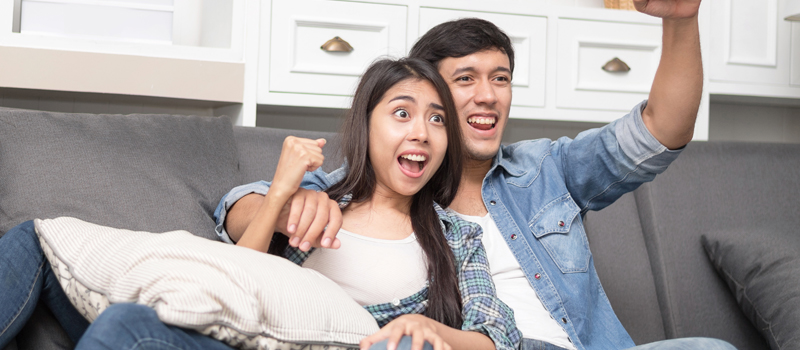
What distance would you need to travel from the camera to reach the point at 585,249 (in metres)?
1.31

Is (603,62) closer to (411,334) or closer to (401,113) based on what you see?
(401,113)

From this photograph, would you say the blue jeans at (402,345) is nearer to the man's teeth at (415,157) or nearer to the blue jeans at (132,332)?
the blue jeans at (132,332)

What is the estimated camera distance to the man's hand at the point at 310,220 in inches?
36.9

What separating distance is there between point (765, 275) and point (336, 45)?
48.4 inches

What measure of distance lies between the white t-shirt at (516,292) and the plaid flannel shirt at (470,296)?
88 millimetres

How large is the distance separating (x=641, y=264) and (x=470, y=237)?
64 centimetres

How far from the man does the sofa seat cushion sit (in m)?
0.36

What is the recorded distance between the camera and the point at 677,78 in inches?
44.2

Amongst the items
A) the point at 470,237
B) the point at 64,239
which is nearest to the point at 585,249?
the point at 470,237

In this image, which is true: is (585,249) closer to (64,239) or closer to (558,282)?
(558,282)

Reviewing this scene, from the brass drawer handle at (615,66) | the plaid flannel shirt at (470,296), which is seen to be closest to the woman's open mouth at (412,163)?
the plaid flannel shirt at (470,296)

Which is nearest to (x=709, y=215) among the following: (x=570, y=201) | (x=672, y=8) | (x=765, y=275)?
(x=765, y=275)

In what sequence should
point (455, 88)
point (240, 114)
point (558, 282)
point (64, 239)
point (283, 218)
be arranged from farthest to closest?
point (240, 114), point (455, 88), point (558, 282), point (283, 218), point (64, 239)

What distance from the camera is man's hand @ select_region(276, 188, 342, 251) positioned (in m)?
0.94
